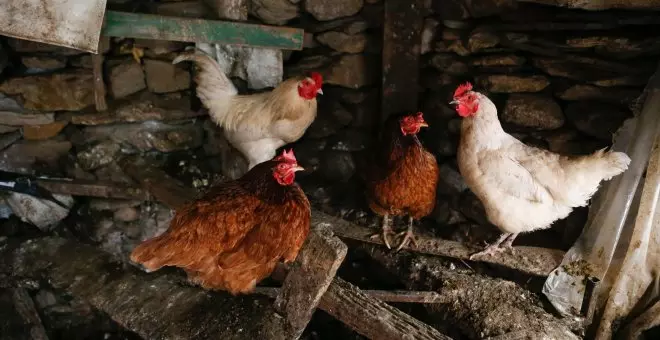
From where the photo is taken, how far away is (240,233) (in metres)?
2.26

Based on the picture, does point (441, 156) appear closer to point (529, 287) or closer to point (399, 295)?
point (529, 287)

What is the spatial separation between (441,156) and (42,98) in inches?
104

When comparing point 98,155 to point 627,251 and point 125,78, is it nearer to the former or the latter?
point 125,78

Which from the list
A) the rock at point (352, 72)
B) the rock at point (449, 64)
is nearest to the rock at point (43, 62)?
the rock at point (352, 72)

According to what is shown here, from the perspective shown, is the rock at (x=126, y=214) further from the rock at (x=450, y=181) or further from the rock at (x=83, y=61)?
the rock at (x=450, y=181)

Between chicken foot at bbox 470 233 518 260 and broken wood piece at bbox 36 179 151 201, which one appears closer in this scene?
chicken foot at bbox 470 233 518 260

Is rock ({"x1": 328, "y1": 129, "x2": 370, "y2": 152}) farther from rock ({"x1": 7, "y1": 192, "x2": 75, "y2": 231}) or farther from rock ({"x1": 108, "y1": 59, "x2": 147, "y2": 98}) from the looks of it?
rock ({"x1": 7, "y1": 192, "x2": 75, "y2": 231})

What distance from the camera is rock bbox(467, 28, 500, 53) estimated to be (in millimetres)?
2836

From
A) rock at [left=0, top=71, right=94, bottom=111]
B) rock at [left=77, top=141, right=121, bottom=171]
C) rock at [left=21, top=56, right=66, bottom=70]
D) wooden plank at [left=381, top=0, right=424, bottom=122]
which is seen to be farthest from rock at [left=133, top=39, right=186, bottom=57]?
wooden plank at [left=381, top=0, right=424, bottom=122]

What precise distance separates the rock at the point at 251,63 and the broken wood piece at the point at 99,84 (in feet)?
2.05

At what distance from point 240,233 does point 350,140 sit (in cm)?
148

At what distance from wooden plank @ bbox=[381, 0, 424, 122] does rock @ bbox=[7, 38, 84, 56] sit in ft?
6.72

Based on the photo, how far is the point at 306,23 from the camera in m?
3.30

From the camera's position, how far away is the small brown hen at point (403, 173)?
2691mm
